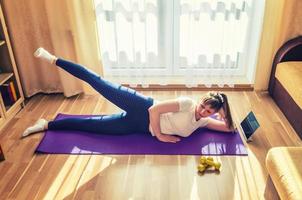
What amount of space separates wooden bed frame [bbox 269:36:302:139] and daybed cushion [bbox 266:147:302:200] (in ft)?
2.52

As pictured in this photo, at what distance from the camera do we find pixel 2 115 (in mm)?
2666

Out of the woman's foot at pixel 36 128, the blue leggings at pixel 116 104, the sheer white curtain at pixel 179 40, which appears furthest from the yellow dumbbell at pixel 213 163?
the woman's foot at pixel 36 128

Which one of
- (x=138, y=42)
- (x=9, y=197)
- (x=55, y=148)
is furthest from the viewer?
(x=138, y=42)

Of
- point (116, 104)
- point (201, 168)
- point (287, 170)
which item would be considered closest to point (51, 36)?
point (116, 104)

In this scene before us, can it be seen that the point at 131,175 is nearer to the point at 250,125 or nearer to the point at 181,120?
the point at 181,120

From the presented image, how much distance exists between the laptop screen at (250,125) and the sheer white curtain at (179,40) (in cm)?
72

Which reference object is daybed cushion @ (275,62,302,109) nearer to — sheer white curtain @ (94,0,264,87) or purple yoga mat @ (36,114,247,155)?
sheer white curtain @ (94,0,264,87)

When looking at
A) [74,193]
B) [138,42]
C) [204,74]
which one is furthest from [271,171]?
[138,42]

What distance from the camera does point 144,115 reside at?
7.82 feet

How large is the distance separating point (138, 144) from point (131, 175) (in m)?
0.33

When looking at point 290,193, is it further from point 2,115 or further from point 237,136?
point 2,115

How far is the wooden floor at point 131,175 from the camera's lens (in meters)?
1.95

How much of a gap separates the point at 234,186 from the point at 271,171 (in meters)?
0.28

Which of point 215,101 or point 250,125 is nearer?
point 215,101
